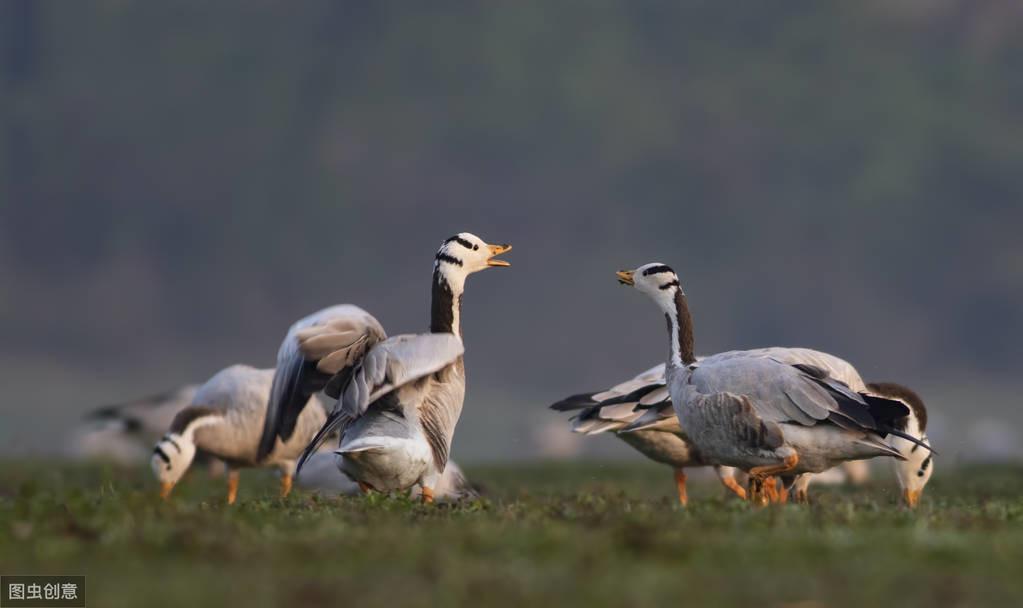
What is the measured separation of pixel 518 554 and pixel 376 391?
17.4 ft

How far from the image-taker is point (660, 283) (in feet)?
49.1

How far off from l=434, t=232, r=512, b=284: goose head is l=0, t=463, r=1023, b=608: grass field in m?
4.07

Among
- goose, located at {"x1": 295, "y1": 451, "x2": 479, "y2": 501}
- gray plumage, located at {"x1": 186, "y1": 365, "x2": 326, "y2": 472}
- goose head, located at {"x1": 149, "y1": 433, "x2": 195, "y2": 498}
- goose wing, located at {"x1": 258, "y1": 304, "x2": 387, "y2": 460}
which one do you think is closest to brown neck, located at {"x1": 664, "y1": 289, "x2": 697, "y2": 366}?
goose wing, located at {"x1": 258, "y1": 304, "x2": 387, "y2": 460}

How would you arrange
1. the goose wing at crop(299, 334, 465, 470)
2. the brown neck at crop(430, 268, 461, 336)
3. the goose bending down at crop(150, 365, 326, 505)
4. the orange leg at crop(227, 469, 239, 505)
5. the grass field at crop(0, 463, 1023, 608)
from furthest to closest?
the goose bending down at crop(150, 365, 326, 505)
the orange leg at crop(227, 469, 239, 505)
the brown neck at crop(430, 268, 461, 336)
the goose wing at crop(299, 334, 465, 470)
the grass field at crop(0, 463, 1023, 608)

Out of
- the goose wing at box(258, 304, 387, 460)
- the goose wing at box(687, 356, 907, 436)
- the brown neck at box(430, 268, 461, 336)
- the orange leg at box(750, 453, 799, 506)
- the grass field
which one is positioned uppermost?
the brown neck at box(430, 268, 461, 336)

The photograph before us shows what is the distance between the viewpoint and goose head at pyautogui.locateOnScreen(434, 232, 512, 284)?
14539mm

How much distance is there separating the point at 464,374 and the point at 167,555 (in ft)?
20.8

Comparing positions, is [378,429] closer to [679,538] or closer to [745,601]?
[679,538]

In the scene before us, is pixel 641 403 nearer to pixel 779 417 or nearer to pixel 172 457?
pixel 779 417

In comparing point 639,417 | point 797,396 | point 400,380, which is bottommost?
point 797,396

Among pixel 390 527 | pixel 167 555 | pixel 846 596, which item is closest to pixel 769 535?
pixel 846 596

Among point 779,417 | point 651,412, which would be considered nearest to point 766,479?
point 779,417

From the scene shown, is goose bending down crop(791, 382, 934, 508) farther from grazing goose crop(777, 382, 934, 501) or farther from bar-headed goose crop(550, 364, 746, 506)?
bar-headed goose crop(550, 364, 746, 506)

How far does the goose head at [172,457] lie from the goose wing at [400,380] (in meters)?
5.72
